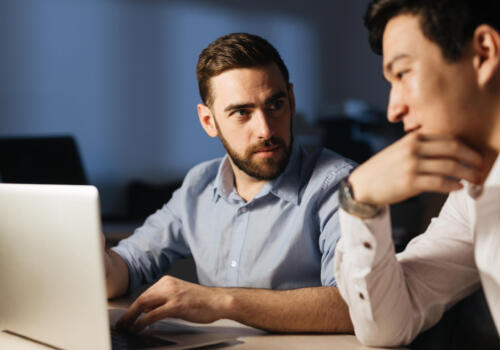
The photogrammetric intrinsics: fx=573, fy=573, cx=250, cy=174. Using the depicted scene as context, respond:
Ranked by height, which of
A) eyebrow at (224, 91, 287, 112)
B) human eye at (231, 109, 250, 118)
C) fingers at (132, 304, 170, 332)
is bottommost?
A: fingers at (132, 304, 170, 332)

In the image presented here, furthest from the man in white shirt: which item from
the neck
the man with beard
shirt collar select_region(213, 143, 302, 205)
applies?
the neck

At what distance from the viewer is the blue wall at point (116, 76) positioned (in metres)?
4.17

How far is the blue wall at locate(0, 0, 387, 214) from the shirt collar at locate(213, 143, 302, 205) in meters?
2.93

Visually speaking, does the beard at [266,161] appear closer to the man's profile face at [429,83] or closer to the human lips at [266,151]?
the human lips at [266,151]

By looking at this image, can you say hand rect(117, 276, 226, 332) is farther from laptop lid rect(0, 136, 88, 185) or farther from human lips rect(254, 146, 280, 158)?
laptop lid rect(0, 136, 88, 185)

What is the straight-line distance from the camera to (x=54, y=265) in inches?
36.7

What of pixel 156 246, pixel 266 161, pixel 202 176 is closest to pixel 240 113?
pixel 266 161

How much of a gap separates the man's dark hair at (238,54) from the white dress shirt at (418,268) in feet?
2.18

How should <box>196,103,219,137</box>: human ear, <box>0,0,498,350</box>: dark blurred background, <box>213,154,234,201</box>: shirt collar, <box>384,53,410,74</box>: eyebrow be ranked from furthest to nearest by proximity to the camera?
<box>0,0,498,350</box>: dark blurred background < <box>196,103,219,137</box>: human ear < <box>213,154,234,201</box>: shirt collar < <box>384,53,410,74</box>: eyebrow

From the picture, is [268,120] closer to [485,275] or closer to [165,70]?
[485,275]

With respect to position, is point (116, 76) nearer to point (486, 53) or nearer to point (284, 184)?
point (284, 184)

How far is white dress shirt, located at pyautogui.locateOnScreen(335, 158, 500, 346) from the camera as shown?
1010 millimetres

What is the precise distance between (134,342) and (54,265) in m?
0.23

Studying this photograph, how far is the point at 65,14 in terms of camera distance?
4289 mm
